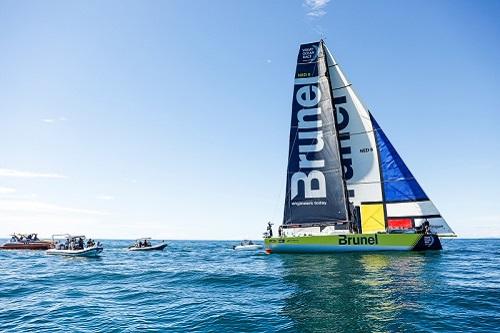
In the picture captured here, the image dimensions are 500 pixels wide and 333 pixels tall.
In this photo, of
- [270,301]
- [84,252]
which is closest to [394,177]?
[270,301]

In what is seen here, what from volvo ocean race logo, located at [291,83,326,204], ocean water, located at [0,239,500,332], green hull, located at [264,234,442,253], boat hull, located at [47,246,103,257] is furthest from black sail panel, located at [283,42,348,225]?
boat hull, located at [47,246,103,257]

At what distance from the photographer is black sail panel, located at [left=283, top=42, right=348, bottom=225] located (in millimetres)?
37338

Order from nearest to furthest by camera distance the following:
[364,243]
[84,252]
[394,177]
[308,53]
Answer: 1. [364,243]
2. [394,177]
3. [308,53]
4. [84,252]

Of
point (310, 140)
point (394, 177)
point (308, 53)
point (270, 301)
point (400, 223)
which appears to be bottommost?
point (270, 301)

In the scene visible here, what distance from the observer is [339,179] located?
122 ft

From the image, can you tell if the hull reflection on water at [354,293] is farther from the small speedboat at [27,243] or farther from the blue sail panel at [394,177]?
the small speedboat at [27,243]

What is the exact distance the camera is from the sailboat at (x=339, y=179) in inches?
1368

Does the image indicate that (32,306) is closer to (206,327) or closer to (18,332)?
(18,332)

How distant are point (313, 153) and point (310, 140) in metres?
1.51

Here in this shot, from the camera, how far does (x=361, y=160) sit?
38.1 meters

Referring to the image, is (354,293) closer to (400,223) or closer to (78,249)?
(400,223)

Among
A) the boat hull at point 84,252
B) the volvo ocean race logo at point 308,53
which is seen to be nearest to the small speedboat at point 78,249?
the boat hull at point 84,252

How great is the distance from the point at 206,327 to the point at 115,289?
10707 mm

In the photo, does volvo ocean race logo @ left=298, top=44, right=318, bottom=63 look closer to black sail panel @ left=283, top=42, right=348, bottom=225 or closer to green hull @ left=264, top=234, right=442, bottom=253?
black sail panel @ left=283, top=42, right=348, bottom=225
